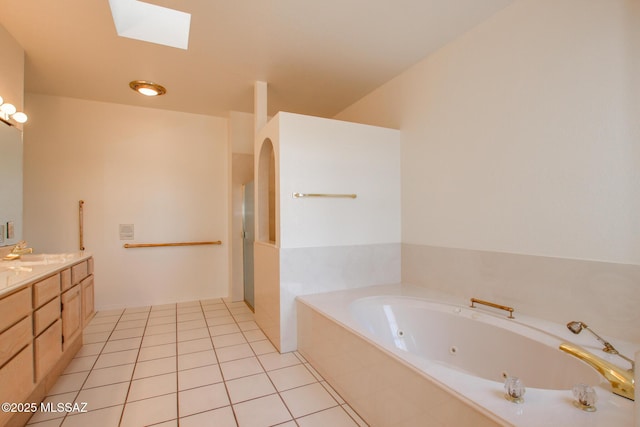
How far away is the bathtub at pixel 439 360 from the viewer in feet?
3.05

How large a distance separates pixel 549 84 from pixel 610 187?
0.65 m

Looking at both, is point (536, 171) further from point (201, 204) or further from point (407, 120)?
point (201, 204)

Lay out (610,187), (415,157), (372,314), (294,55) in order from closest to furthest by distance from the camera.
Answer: (610,187)
(372,314)
(294,55)
(415,157)

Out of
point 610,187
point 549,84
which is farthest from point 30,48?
point 610,187

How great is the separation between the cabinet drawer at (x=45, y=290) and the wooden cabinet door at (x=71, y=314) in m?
0.15

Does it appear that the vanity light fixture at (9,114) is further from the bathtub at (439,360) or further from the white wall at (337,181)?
the bathtub at (439,360)

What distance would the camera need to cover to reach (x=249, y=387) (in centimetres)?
178

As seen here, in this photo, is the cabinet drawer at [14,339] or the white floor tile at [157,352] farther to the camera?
the white floor tile at [157,352]

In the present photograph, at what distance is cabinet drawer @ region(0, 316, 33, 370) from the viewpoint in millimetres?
1120

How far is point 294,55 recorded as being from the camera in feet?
7.69

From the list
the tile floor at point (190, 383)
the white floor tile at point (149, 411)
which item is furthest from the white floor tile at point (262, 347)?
the white floor tile at point (149, 411)

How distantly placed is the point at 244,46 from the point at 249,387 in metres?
2.39

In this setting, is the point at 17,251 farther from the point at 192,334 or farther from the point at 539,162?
the point at 539,162

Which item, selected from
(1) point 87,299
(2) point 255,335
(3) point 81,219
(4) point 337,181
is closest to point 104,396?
(1) point 87,299
